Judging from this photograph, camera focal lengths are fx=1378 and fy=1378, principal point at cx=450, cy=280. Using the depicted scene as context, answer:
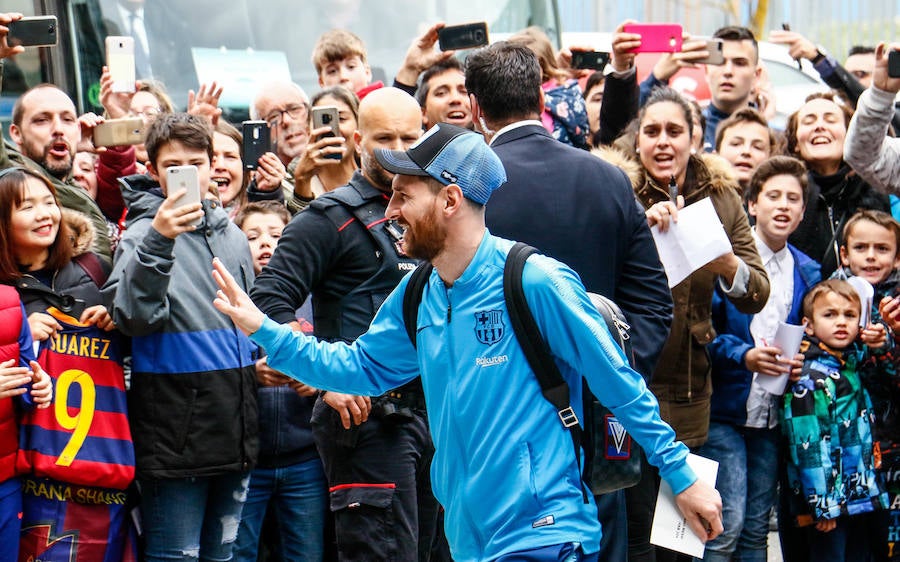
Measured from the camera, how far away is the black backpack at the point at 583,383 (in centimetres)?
388

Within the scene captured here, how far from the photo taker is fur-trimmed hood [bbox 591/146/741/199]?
5969 millimetres

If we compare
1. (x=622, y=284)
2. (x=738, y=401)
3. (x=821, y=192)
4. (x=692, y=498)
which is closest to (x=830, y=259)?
(x=821, y=192)

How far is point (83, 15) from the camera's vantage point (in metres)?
9.29

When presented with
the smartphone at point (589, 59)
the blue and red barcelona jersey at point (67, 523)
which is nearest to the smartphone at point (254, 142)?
the blue and red barcelona jersey at point (67, 523)

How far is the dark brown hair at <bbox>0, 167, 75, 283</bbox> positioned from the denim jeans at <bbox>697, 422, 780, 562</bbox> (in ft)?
9.81

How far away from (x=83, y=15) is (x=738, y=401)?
209 inches

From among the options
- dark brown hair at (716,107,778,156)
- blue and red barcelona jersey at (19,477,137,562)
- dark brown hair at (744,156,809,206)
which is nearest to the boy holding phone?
blue and red barcelona jersey at (19,477,137,562)

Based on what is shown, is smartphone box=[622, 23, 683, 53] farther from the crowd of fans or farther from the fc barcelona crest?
the fc barcelona crest

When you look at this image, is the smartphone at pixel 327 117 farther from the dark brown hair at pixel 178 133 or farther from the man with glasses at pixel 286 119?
the man with glasses at pixel 286 119

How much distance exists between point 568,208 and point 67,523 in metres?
2.27

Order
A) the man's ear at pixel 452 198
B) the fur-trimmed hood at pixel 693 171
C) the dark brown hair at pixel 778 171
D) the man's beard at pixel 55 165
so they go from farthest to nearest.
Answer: the dark brown hair at pixel 778 171, the man's beard at pixel 55 165, the fur-trimmed hood at pixel 693 171, the man's ear at pixel 452 198

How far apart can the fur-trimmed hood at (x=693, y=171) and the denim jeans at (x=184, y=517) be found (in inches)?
82.4

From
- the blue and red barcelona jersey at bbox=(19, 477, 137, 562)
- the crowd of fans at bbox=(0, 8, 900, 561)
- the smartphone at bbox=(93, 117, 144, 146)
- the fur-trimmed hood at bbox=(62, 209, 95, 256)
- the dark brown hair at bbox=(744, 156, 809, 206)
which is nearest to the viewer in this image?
the crowd of fans at bbox=(0, 8, 900, 561)

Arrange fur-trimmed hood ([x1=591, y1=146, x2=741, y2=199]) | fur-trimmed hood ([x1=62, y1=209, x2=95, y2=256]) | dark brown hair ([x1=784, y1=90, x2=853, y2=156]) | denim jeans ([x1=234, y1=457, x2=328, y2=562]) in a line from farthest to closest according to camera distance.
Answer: dark brown hair ([x1=784, y1=90, x2=853, y2=156]) < fur-trimmed hood ([x1=591, y1=146, x2=741, y2=199]) < denim jeans ([x1=234, y1=457, x2=328, y2=562]) < fur-trimmed hood ([x1=62, y1=209, x2=95, y2=256])
